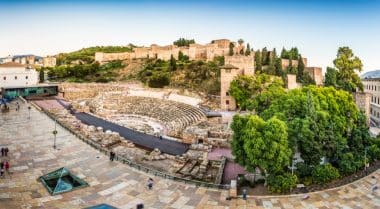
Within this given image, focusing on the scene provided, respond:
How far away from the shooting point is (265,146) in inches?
640

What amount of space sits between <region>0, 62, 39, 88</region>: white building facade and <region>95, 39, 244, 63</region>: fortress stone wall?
29.8 metres

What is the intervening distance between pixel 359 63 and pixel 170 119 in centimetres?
2434

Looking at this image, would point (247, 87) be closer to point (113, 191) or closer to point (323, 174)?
point (323, 174)

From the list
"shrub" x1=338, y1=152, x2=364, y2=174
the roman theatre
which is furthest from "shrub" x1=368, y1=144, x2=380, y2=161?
the roman theatre

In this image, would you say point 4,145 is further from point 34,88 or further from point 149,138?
point 34,88

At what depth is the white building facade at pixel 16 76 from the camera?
49844 mm

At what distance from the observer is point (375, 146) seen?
22047 mm

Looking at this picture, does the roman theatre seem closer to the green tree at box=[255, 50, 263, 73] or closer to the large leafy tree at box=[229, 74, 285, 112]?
the large leafy tree at box=[229, 74, 285, 112]

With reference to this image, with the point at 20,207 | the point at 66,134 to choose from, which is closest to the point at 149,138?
the point at 66,134

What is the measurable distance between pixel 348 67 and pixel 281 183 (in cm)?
2816

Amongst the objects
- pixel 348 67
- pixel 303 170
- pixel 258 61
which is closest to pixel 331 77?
pixel 348 67

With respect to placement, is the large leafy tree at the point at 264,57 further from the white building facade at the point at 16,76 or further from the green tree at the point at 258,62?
the white building facade at the point at 16,76

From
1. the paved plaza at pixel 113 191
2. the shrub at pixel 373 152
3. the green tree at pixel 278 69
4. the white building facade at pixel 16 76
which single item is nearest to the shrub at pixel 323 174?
the paved plaza at pixel 113 191

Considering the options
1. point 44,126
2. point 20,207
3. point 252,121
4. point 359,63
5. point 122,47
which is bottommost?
point 20,207
